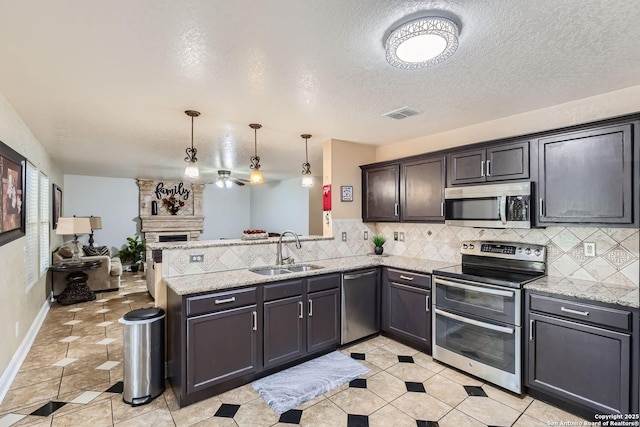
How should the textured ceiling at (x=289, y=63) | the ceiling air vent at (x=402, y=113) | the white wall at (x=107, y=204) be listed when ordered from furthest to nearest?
the white wall at (x=107, y=204), the ceiling air vent at (x=402, y=113), the textured ceiling at (x=289, y=63)

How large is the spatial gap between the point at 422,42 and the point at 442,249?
8.37ft

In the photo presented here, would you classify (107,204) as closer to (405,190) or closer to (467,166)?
(405,190)

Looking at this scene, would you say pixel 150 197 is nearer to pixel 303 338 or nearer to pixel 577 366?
pixel 303 338

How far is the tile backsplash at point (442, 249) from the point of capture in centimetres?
243

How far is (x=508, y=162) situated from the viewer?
277 cm

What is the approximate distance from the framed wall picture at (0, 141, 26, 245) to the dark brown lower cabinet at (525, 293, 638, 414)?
4.17 meters

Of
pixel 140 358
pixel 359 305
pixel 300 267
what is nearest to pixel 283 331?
pixel 300 267

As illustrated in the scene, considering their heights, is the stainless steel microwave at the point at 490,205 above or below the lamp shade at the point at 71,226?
above

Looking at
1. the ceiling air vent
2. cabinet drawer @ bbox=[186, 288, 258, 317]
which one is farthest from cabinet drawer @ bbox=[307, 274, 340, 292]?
the ceiling air vent

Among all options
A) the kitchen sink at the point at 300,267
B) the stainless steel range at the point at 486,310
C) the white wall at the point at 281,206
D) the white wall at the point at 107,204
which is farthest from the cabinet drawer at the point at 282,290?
the white wall at the point at 107,204

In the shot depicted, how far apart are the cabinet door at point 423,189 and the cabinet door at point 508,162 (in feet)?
1.61

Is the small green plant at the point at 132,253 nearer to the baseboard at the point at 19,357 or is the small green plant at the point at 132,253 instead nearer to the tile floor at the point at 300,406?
the baseboard at the point at 19,357

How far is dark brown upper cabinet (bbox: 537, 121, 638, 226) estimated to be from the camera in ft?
7.12

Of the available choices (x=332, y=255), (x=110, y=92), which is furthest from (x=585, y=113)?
(x=110, y=92)
